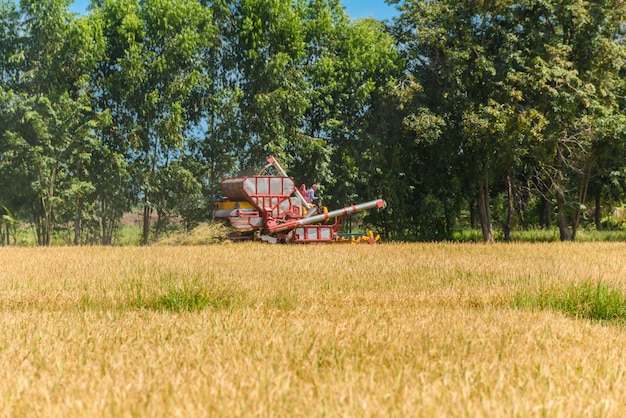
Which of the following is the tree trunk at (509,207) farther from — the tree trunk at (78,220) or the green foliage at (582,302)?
the green foliage at (582,302)

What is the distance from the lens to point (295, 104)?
26984mm

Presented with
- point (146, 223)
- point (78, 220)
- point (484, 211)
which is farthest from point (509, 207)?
point (78, 220)

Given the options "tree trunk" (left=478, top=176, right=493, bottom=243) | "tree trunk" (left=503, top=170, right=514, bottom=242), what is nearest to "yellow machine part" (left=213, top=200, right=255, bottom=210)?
"tree trunk" (left=478, top=176, right=493, bottom=243)

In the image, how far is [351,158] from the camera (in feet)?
93.9

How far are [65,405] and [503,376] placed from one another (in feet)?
8.01

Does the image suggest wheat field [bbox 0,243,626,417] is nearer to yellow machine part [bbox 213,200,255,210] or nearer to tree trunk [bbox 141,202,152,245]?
yellow machine part [bbox 213,200,255,210]

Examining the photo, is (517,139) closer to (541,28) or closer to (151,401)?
(541,28)

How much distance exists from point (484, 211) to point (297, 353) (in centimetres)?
2513

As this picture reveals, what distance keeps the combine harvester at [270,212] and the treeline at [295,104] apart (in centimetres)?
337

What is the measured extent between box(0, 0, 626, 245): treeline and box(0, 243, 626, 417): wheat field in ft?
54.3

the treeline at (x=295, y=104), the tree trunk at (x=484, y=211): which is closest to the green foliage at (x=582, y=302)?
the treeline at (x=295, y=104)

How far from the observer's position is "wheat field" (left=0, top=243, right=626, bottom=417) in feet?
11.6

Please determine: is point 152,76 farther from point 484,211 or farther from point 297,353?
point 297,353

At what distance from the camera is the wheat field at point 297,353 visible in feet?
11.6
